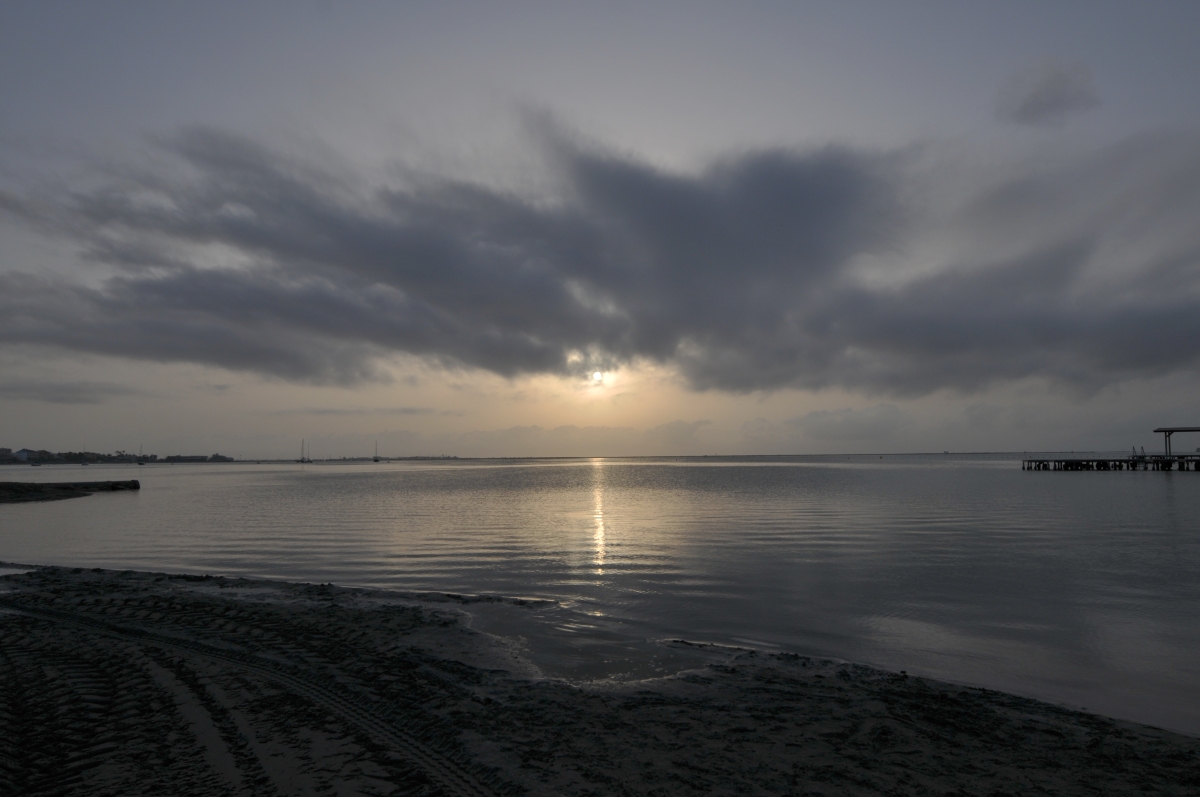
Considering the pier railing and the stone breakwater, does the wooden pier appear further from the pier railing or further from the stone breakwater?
the stone breakwater

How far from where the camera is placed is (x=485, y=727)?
7188 millimetres

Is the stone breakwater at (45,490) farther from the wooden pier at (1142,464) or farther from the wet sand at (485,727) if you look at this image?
the wooden pier at (1142,464)

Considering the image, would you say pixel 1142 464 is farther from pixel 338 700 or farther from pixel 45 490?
pixel 45 490

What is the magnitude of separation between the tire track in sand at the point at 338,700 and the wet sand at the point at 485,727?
0.04 m

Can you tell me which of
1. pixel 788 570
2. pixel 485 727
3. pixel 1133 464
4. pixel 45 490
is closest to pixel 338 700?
pixel 485 727

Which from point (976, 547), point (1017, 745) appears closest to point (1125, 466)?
point (976, 547)

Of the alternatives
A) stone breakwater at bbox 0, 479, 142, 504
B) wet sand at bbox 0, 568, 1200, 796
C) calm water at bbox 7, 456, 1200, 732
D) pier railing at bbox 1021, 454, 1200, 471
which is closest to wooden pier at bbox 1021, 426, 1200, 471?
pier railing at bbox 1021, 454, 1200, 471

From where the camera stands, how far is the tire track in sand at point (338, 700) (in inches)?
233

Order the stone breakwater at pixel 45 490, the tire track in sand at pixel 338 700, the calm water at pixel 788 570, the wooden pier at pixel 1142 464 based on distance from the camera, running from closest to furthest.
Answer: the tire track in sand at pixel 338 700
the calm water at pixel 788 570
the stone breakwater at pixel 45 490
the wooden pier at pixel 1142 464

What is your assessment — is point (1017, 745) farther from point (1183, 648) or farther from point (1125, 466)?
point (1125, 466)

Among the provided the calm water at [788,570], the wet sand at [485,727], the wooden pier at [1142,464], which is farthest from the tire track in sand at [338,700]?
the wooden pier at [1142,464]

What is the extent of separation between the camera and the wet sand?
233 inches

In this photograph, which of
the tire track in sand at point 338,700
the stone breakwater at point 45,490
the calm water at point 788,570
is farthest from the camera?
the stone breakwater at point 45,490

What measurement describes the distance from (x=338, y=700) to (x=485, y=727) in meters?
2.17
